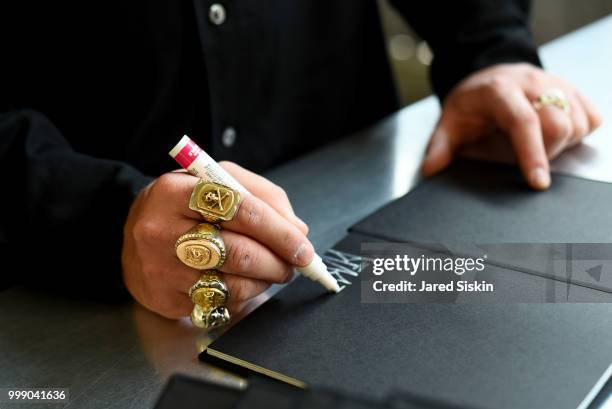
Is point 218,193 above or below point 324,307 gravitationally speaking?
above

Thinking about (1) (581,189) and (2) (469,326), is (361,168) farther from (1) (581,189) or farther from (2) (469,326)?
(2) (469,326)

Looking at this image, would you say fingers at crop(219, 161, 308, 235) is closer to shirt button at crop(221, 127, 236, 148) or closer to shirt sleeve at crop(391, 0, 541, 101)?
shirt button at crop(221, 127, 236, 148)

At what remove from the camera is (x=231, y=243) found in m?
0.70

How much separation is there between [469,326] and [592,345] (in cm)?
10

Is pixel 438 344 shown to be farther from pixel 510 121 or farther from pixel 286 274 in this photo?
pixel 510 121

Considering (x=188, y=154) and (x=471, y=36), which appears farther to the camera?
(x=471, y=36)

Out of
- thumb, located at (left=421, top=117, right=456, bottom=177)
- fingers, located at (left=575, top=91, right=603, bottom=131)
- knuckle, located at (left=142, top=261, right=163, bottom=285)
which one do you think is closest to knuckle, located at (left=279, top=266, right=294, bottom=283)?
knuckle, located at (left=142, top=261, right=163, bottom=285)

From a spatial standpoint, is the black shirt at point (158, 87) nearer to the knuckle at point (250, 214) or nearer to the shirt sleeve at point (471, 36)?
the shirt sleeve at point (471, 36)

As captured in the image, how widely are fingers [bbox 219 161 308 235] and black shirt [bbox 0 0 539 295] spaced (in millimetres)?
122

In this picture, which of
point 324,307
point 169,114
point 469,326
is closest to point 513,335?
point 469,326

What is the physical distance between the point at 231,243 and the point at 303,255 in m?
0.07

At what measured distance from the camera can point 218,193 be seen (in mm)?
689

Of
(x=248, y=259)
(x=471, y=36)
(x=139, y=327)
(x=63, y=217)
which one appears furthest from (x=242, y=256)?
(x=471, y=36)

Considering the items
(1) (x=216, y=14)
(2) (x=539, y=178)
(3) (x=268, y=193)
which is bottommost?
(2) (x=539, y=178)
